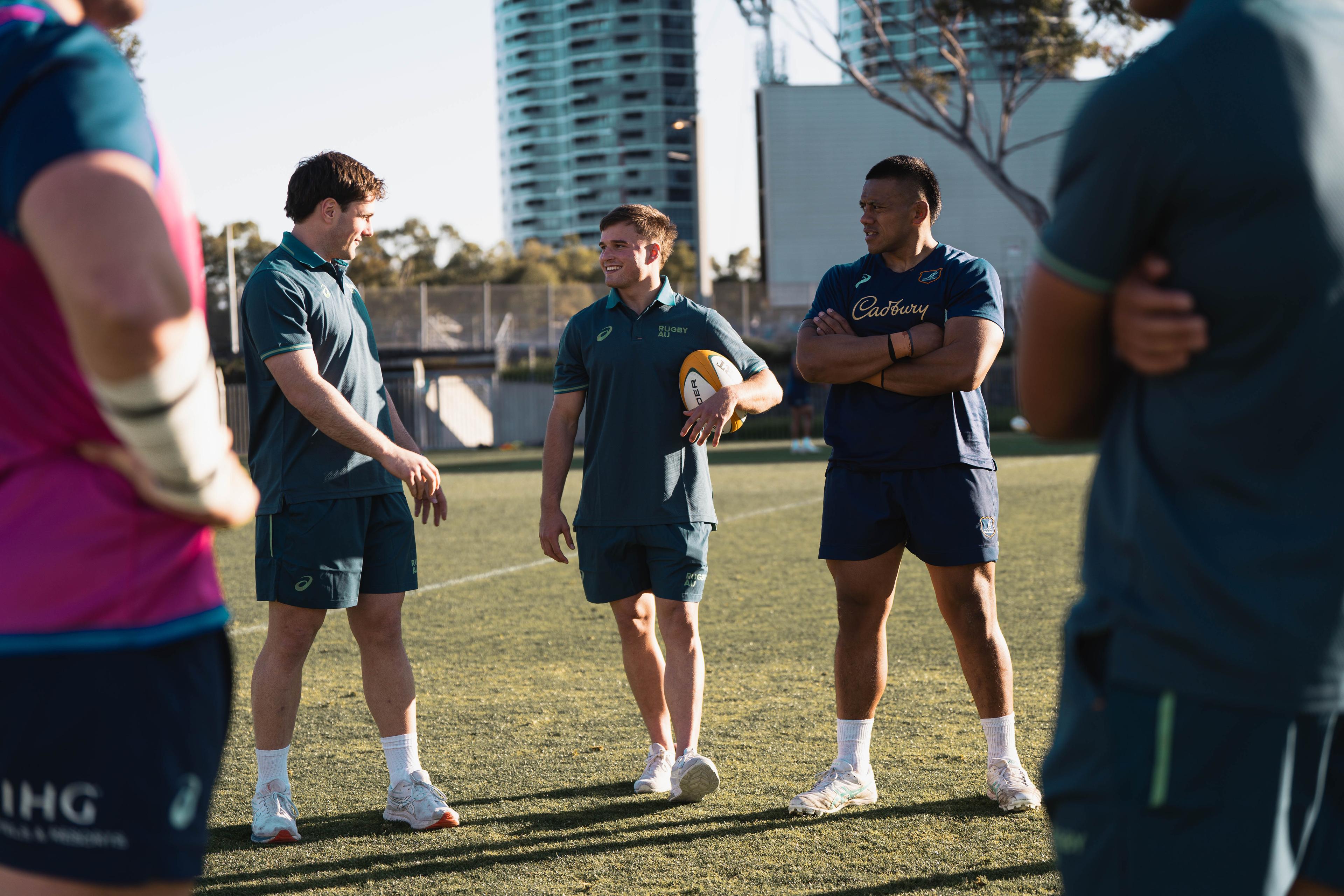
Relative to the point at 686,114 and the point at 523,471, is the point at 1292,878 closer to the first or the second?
the point at 523,471

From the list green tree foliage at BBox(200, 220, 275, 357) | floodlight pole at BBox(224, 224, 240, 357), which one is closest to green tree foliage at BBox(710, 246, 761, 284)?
green tree foliage at BBox(200, 220, 275, 357)

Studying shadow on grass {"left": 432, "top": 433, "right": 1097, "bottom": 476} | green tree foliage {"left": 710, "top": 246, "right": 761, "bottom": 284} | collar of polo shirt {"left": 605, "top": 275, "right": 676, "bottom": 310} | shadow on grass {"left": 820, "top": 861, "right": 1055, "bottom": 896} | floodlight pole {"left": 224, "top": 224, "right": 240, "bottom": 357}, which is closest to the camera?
shadow on grass {"left": 820, "top": 861, "right": 1055, "bottom": 896}

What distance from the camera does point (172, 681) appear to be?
170 centimetres

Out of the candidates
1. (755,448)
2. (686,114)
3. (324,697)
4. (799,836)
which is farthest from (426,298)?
(686,114)

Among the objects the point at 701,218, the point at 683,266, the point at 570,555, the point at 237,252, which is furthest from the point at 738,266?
the point at 570,555

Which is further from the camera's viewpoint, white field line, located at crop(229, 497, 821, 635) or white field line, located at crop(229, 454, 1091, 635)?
white field line, located at crop(229, 454, 1091, 635)

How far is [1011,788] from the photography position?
14.9 ft

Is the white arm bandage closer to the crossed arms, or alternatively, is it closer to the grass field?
the grass field

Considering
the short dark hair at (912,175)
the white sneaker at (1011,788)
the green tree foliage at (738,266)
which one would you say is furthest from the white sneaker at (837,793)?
the green tree foliage at (738,266)

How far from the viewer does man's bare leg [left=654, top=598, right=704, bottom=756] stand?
194 inches

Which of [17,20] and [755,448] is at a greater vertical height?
[17,20]

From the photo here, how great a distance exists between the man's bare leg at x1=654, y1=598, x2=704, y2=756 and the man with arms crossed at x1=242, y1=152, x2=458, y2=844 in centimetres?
93

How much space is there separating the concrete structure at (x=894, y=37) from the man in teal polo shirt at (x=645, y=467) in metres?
32.0

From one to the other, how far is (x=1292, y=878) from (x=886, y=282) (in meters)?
3.40
